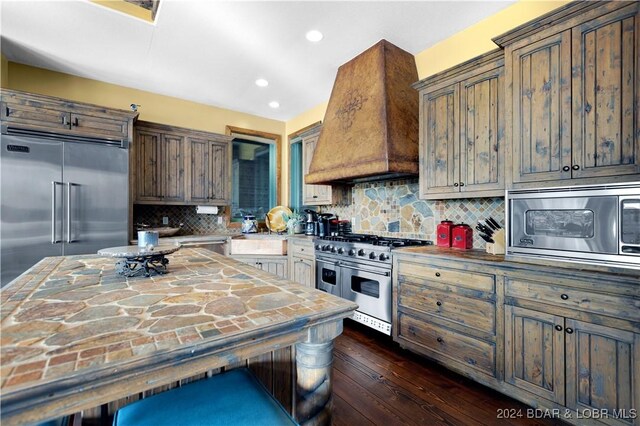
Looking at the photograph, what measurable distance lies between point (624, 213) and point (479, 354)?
3.96 ft

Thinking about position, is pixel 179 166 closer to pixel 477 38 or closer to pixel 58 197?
pixel 58 197

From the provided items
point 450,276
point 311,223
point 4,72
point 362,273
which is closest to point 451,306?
point 450,276

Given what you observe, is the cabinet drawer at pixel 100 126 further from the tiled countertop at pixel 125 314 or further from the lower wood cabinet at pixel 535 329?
the lower wood cabinet at pixel 535 329

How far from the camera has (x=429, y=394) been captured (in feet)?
6.45

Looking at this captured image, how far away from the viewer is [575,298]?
1.61 m

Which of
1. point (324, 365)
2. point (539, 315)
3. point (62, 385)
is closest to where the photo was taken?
point (62, 385)

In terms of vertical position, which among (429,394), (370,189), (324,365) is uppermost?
(370,189)

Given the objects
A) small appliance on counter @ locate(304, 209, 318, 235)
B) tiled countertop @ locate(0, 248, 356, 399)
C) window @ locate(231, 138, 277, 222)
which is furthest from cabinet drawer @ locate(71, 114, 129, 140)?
small appliance on counter @ locate(304, 209, 318, 235)

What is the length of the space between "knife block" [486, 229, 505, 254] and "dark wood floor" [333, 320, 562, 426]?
99 cm

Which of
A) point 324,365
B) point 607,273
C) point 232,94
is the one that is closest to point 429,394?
point 607,273

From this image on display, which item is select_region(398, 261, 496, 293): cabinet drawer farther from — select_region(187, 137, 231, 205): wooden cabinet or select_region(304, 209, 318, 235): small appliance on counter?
select_region(187, 137, 231, 205): wooden cabinet

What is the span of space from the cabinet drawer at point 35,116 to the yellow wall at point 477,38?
3872 millimetres

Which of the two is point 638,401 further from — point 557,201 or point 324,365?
point 324,365

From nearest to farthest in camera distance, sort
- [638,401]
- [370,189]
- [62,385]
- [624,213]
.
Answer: [62,385] < [638,401] < [624,213] < [370,189]
